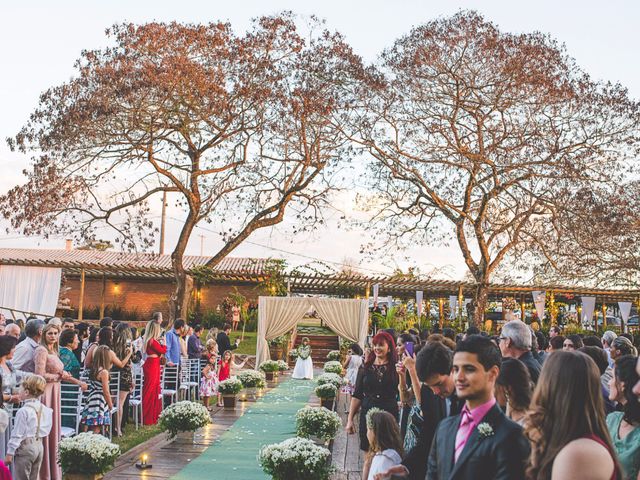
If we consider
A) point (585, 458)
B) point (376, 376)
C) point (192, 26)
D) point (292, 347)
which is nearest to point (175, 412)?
point (376, 376)

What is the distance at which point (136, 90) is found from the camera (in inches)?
827

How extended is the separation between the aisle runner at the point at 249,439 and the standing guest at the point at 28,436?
5.55ft

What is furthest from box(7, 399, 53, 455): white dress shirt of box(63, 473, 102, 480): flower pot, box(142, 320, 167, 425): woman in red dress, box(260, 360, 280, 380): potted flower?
box(260, 360, 280, 380): potted flower

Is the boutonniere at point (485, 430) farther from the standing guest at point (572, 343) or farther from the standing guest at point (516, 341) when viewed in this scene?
the standing guest at point (572, 343)

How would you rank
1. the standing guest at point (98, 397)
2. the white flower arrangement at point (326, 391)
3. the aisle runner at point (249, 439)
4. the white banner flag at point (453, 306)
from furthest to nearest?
the white banner flag at point (453, 306) → the white flower arrangement at point (326, 391) → the standing guest at point (98, 397) → the aisle runner at point (249, 439)

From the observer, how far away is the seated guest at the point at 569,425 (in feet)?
7.10

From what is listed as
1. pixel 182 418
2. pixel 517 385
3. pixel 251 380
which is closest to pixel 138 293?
pixel 251 380

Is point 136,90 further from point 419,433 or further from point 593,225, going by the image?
point 419,433

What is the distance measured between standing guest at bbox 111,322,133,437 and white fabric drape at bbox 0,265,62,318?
48.4 feet

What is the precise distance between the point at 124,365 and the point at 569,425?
7870 millimetres

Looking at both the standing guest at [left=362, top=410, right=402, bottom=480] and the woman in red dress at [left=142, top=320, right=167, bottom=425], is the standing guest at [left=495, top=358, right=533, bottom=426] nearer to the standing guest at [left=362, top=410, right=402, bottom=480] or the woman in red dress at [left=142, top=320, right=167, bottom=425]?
the standing guest at [left=362, top=410, right=402, bottom=480]

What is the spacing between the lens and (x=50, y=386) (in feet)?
22.3

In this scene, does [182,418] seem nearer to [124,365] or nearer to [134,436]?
[124,365]

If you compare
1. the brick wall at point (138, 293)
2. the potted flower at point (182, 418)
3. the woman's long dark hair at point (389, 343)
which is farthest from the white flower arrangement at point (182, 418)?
the brick wall at point (138, 293)
